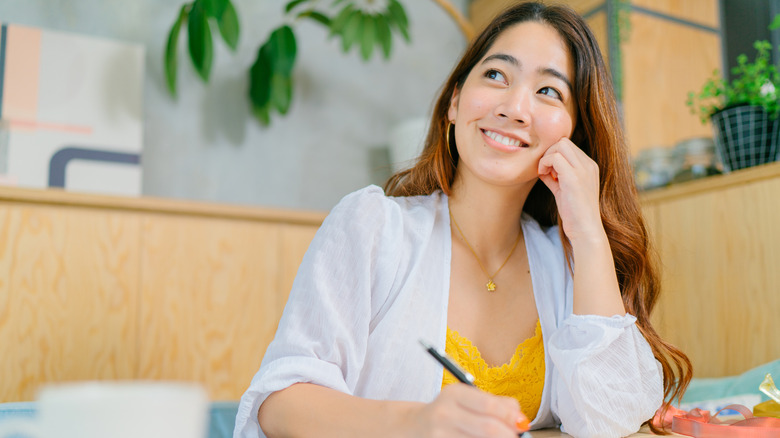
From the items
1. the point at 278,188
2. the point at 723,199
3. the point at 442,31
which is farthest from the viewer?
the point at 442,31

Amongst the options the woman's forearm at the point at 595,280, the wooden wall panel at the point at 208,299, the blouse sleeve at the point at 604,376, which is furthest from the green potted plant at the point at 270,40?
the blouse sleeve at the point at 604,376

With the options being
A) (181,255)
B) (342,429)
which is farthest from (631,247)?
(181,255)

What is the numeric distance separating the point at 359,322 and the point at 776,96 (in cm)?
128

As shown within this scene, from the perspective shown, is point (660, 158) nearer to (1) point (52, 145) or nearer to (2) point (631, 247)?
(2) point (631, 247)

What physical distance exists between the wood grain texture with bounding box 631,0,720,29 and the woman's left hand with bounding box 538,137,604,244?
69.9 inches

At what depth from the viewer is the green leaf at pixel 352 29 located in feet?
7.25

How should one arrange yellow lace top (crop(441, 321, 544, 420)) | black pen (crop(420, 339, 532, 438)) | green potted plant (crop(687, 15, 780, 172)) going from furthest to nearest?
green potted plant (crop(687, 15, 780, 172)) → yellow lace top (crop(441, 321, 544, 420)) → black pen (crop(420, 339, 532, 438))

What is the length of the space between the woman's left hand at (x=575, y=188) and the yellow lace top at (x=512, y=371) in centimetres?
20

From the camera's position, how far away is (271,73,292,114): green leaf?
2.32 metres

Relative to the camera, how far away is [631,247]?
1.19 m

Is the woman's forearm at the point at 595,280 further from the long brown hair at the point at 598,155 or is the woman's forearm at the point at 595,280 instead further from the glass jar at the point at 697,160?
the glass jar at the point at 697,160

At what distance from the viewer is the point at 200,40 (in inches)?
83.4

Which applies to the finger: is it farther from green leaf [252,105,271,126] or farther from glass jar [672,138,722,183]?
green leaf [252,105,271,126]

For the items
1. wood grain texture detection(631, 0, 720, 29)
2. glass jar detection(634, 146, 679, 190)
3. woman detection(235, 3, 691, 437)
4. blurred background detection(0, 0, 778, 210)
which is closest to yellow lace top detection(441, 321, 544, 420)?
woman detection(235, 3, 691, 437)
